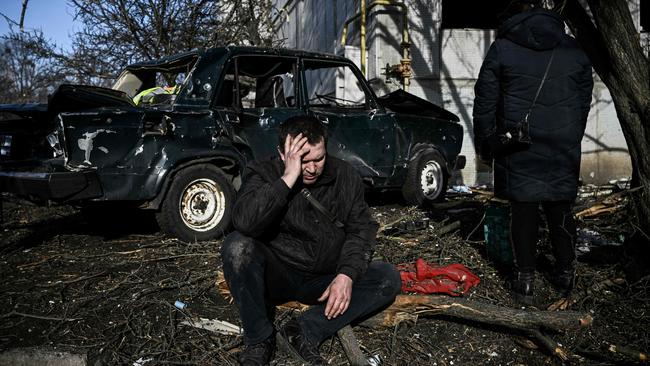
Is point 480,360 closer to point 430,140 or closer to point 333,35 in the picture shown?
point 430,140

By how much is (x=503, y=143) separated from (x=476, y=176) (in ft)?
21.6

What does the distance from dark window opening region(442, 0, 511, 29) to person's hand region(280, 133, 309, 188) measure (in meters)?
9.81

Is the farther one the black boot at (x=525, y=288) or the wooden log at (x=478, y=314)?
the black boot at (x=525, y=288)

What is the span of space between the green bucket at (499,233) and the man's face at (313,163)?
1.72m

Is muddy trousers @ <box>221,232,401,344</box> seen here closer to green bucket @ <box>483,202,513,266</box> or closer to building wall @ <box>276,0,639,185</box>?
green bucket @ <box>483,202,513,266</box>

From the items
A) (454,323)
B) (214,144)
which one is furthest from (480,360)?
(214,144)

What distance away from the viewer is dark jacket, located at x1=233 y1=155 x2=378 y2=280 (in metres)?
2.58

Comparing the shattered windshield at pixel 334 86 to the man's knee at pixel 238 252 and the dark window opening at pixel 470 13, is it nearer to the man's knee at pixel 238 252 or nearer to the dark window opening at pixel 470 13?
the man's knee at pixel 238 252

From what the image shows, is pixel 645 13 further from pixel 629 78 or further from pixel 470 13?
pixel 629 78

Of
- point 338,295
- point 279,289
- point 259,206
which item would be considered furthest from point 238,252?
point 338,295

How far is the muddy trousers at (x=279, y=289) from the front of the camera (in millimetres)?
2445

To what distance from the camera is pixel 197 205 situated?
462cm

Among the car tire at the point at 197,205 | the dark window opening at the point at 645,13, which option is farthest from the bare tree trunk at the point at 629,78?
the dark window opening at the point at 645,13

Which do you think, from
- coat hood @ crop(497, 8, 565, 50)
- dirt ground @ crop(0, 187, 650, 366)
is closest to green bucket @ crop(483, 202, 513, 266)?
dirt ground @ crop(0, 187, 650, 366)
